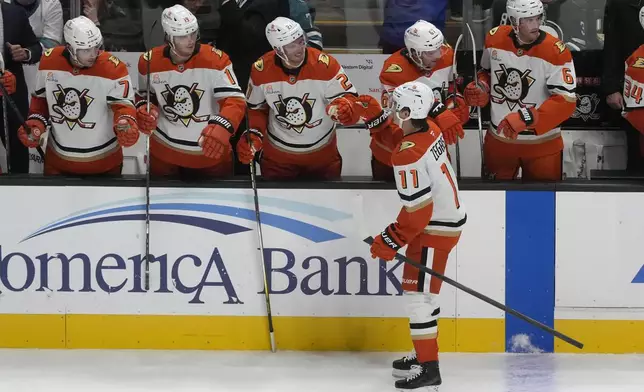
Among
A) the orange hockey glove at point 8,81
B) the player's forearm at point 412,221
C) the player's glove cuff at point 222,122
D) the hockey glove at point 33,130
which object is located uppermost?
the orange hockey glove at point 8,81

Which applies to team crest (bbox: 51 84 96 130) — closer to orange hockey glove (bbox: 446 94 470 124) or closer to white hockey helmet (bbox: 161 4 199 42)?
white hockey helmet (bbox: 161 4 199 42)

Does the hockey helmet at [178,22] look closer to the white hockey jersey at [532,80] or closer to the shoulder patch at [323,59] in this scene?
the shoulder patch at [323,59]

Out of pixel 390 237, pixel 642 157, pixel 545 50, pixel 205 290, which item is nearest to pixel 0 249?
pixel 205 290

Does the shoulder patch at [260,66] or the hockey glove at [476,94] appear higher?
the shoulder patch at [260,66]

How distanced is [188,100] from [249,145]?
432 millimetres

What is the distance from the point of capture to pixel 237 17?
7.73m

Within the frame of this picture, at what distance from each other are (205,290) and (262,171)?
0.91 m

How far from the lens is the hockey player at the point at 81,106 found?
647cm

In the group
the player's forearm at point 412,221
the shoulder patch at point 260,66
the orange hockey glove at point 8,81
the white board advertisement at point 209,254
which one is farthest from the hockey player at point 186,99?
the player's forearm at point 412,221

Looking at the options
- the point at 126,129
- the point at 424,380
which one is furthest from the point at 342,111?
the point at 424,380

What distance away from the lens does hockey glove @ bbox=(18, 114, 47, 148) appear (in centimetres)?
652

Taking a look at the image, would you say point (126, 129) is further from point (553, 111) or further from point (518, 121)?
point (553, 111)

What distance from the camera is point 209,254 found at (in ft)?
20.5

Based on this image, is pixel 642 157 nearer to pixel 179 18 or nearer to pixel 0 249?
pixel 179 18
